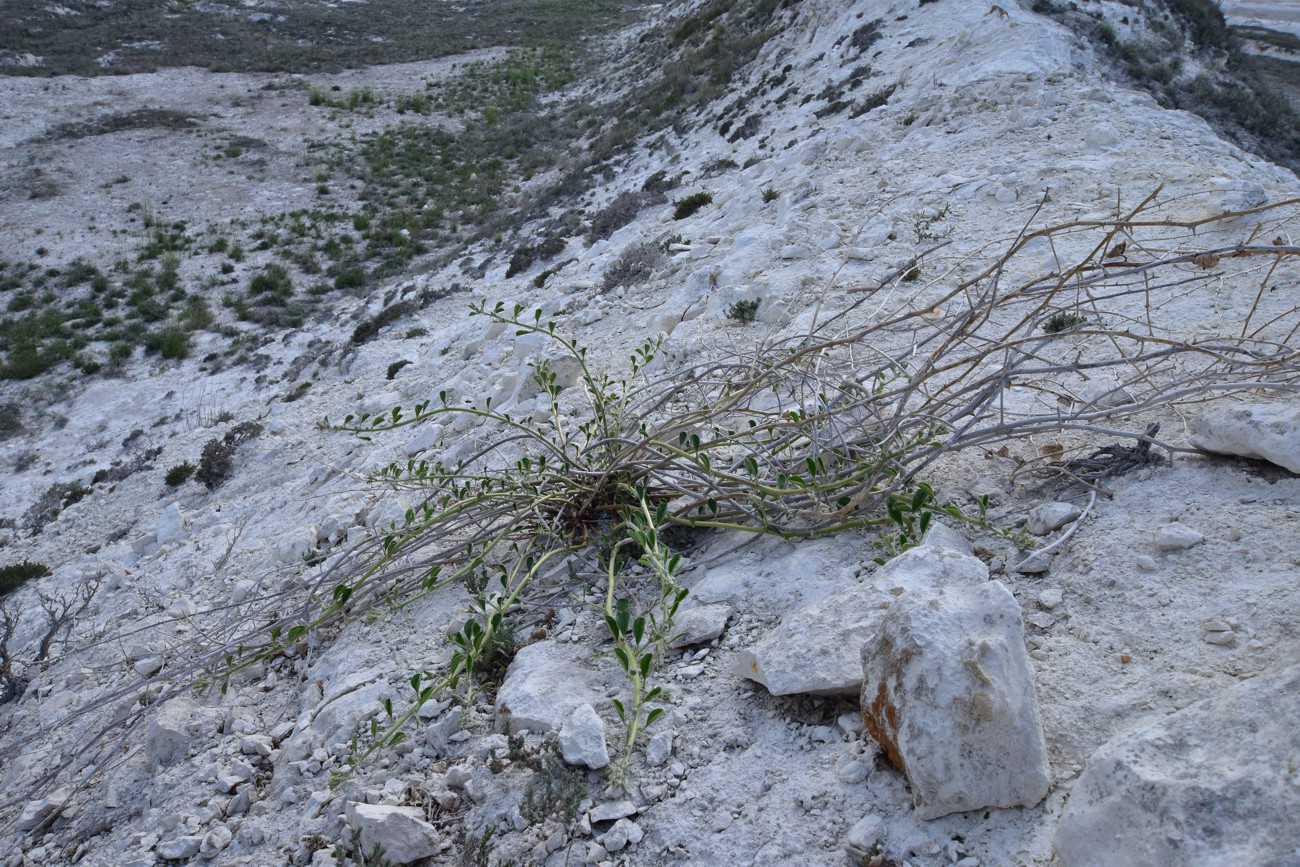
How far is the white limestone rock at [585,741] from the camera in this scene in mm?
1974

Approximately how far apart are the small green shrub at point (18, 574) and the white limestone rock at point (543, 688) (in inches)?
263

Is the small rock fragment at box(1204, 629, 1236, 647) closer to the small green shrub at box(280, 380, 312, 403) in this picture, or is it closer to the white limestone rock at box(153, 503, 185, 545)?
the white limestone rock at box(153, 503, 185, 545)

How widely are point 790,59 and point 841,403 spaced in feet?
42.2

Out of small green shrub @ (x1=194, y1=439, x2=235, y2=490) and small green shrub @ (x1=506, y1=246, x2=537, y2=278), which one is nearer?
small green shrub @ (x1=194, y1=439, x2=235, y2=490)

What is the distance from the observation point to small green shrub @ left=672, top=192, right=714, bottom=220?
8789mm

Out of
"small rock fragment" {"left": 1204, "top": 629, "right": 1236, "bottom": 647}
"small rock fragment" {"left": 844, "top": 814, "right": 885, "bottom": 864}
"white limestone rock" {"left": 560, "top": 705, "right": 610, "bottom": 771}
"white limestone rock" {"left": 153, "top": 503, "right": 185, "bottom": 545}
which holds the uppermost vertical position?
"small rock fragment" {"left": 1204, "top": 629, "right": 1236, "bottom": 647}

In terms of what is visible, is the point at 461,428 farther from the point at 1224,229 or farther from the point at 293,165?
the point at 293,165

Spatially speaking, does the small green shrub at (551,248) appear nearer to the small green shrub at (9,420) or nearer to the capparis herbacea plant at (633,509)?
the capparis herbacea plant at (633,509)

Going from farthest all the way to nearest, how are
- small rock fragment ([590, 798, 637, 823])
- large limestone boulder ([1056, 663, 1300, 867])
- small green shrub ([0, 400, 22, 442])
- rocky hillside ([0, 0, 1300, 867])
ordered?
small green shrub ([0, 400, 22, 442])
small rock fragment ([590, 798, 637, 823])
rocky hillside ([0, 0, 1300, 867])
large limestone boulder ([1056, 663, 1300, 867])

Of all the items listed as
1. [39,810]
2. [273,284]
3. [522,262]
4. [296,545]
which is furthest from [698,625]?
Answer: [273,284]

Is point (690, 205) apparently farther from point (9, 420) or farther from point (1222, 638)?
point (9, 420)

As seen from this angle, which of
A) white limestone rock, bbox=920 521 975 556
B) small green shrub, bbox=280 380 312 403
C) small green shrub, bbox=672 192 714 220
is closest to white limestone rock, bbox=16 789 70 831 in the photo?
white limestone rock, bbox=920 521 975 556

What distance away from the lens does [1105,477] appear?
2.46 metres

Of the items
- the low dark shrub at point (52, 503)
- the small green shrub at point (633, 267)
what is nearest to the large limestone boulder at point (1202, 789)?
the small green shrub at point (633, 267)
